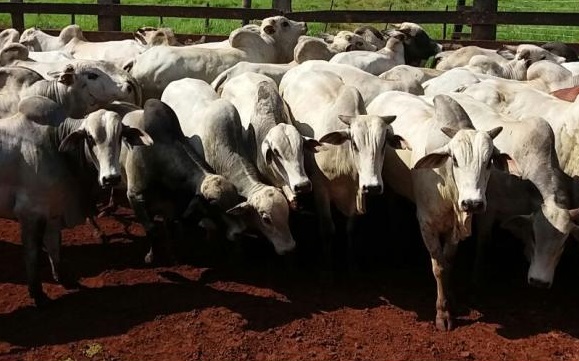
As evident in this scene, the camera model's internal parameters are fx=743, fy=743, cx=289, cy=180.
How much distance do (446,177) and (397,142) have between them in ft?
2.14

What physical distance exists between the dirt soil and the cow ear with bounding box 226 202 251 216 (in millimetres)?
655

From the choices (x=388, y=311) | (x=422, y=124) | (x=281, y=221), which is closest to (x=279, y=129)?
(x=281, y=221)

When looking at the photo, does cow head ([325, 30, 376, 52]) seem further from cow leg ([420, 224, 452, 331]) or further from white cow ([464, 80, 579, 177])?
cow leg ([420, 224, 452, 331])

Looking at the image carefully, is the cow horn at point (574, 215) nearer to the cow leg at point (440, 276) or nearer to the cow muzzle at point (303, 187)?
the cow leg at point (440, 276)

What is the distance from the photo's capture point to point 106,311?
6.16 m

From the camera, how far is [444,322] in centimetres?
602

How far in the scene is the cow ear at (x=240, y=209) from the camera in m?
6.46

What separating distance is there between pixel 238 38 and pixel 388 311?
18.3 ft

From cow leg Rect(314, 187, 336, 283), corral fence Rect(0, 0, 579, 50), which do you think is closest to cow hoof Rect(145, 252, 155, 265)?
cow leg Rect(314, 187, 336, 283)

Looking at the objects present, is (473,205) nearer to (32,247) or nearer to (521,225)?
(521,225)

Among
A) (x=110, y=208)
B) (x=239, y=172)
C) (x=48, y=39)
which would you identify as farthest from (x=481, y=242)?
(x=48, y=39)

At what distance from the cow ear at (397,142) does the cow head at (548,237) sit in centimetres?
121

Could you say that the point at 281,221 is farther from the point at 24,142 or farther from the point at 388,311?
the point at 24,142

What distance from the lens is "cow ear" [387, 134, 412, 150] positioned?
21.2ft
